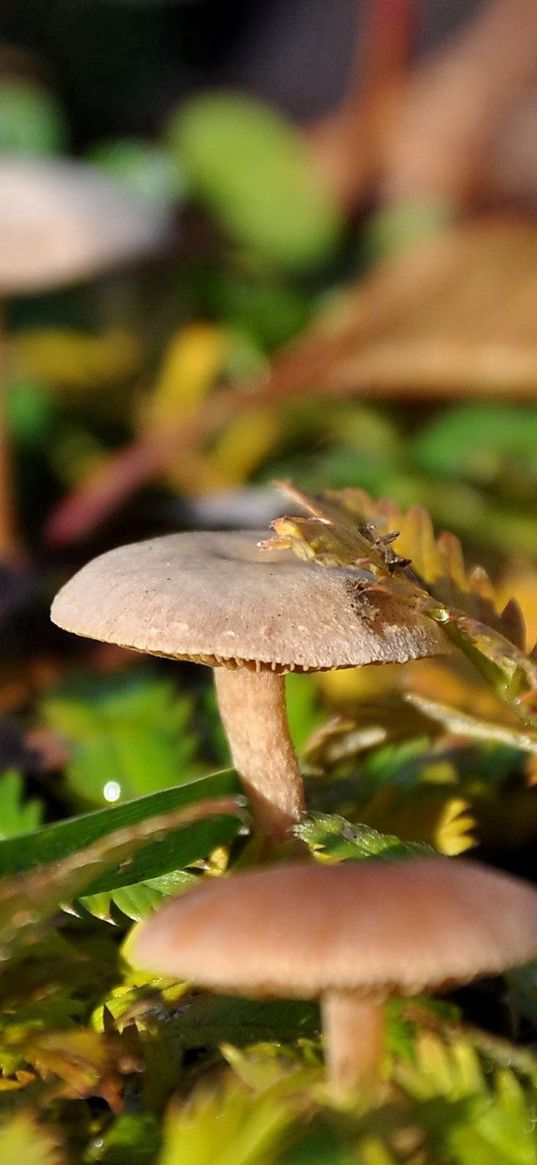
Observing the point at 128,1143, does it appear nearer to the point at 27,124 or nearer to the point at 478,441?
the point at 478,441

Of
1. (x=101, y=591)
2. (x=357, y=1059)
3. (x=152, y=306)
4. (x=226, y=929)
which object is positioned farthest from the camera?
(x=152, y=306)

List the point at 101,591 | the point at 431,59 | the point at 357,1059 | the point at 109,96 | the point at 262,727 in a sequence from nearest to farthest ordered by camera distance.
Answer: the point at 357,1059 < the point at 101,591 < the point at 262,727 < the point at 431,59 < the point at 109,96

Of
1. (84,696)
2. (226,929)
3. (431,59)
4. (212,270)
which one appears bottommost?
(84,696)

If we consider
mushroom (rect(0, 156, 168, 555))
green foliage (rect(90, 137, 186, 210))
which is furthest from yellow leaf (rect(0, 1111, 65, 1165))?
green foliage (rect(90, 137, 186, 210))

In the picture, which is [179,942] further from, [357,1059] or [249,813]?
[249,813]

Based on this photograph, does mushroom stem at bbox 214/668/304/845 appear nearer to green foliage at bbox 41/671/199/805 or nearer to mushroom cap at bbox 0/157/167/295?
green foliage at bbox 41/671/199/805

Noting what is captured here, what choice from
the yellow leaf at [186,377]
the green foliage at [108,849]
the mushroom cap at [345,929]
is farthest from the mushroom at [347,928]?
the yellow leaf at [186,377]

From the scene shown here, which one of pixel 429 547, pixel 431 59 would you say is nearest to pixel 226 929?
pixel 429 547
